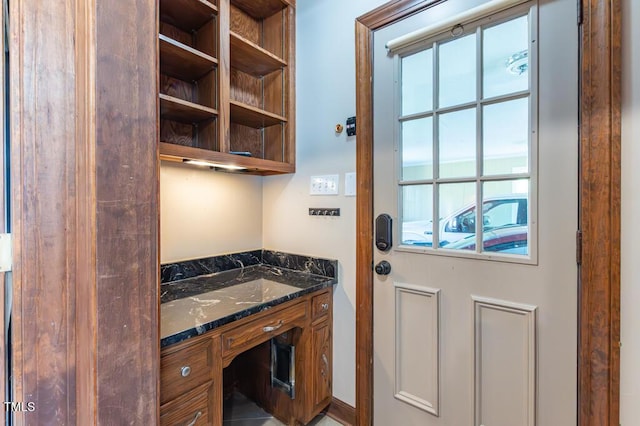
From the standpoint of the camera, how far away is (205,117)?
152 cm

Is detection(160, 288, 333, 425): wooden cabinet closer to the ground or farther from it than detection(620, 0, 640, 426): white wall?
closer to the ground

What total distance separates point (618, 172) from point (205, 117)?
1.73 metres

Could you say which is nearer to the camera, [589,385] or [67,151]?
[67,151]

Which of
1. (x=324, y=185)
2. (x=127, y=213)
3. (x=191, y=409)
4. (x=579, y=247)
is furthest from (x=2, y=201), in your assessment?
(x=579, y=247)

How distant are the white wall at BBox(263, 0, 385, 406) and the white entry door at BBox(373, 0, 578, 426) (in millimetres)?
180

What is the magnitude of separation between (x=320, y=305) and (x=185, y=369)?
76 centimetres

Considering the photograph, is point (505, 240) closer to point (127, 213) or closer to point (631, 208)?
point (631, 208)

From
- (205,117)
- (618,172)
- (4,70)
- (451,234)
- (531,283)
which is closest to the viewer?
(4,70)

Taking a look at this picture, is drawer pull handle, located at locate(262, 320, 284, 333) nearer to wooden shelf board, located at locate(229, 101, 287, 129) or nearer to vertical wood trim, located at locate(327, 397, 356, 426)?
vertical wood trim, located at locate(327, 397, 356, 426)

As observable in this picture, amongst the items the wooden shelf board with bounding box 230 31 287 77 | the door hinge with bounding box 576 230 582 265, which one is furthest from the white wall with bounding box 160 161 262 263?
the door hinge with bounding box 576 230 582 265

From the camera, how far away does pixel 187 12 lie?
1.45 metres

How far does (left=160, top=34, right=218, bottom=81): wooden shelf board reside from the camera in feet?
4.24

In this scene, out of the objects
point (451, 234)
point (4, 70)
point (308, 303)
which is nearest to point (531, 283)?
point (451, 234)

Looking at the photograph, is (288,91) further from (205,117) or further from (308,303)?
(308,303)
